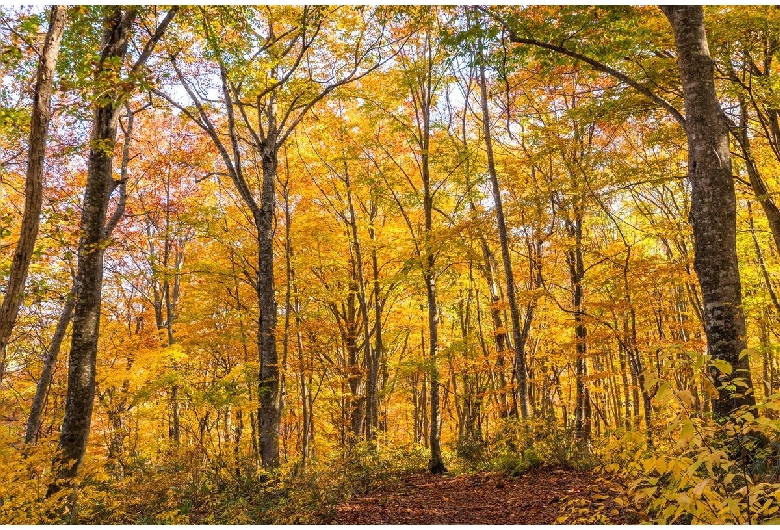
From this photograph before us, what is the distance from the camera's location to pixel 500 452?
33.0 ft

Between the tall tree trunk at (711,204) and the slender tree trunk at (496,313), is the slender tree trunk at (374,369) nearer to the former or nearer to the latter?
the slender tree trunk at (496,313)

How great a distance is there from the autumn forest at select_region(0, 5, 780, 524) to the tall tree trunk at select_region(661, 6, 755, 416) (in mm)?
25

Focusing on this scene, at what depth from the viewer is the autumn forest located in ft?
15.7

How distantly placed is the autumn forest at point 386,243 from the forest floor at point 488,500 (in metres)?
0.11

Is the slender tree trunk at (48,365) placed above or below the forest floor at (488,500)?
above

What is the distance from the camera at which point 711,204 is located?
16.1ft

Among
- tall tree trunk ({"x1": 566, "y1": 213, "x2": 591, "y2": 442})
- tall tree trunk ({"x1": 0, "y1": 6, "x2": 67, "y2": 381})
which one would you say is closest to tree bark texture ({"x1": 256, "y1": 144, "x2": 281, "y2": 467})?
tall tree trunk ({"x1": 0, "y1": 6, "x2": 67, "y2": 381})

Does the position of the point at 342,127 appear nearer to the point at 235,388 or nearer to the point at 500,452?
the point at 235,388

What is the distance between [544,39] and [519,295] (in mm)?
4857

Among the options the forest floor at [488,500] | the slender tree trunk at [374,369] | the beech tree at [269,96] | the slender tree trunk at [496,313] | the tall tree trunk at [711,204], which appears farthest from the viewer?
the slender tree trunk at [374,369]

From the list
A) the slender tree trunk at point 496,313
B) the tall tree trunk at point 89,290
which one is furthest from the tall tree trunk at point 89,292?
the slender tree trunk at point 496,313

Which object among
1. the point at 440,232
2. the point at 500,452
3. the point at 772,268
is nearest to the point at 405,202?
the point at 440,232

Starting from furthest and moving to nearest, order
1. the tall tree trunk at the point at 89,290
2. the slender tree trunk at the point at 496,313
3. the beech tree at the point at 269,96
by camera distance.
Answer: the slender tree trunk at the point at 496,313 < the beech tree at the point at 269,96 < the tall tree trunk at the point at 89,290

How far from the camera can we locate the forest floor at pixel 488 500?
5.82 meters
